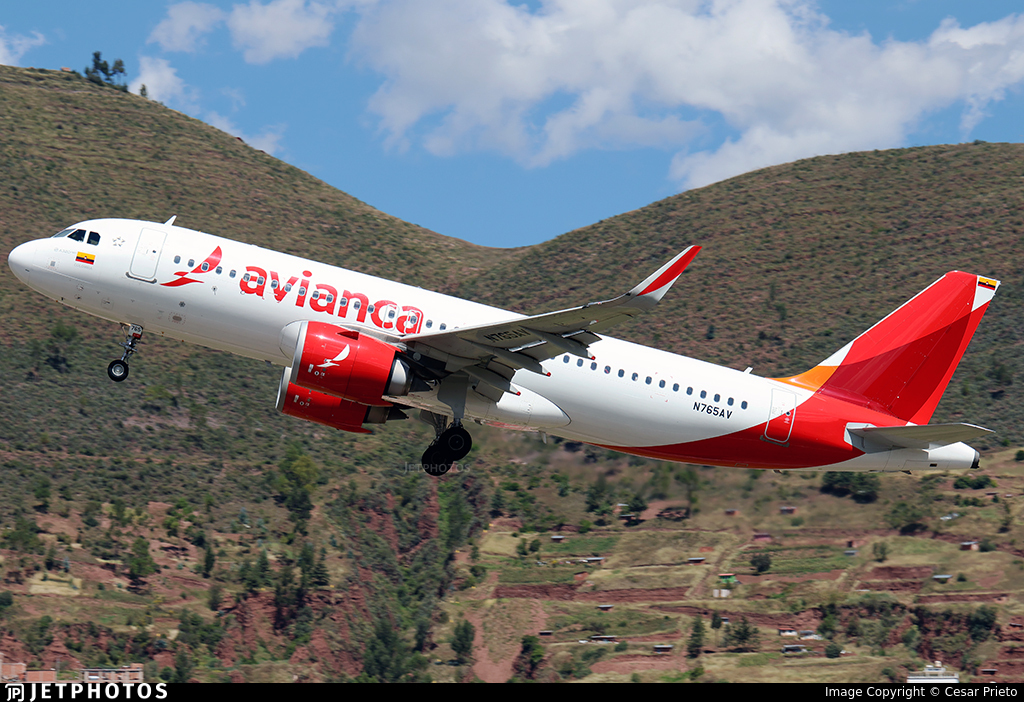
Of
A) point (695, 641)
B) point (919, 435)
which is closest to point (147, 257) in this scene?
point (919, 435)

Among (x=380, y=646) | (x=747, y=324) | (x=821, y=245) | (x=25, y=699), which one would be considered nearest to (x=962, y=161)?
(x=821, y=245)

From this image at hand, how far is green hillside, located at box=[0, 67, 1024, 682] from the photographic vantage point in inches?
2000

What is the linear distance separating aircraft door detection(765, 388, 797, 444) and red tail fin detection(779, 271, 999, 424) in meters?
1.36

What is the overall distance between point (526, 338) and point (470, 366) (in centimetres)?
220

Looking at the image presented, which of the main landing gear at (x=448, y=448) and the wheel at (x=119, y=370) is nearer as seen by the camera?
the wheel at (x=119, y=370)

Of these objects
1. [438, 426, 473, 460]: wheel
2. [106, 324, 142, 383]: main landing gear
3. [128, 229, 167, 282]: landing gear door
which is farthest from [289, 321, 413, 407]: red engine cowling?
[106, 324, 142, 383]: main landing gear

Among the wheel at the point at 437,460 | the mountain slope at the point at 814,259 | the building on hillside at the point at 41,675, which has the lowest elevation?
the building on hillside at the point at 41,675

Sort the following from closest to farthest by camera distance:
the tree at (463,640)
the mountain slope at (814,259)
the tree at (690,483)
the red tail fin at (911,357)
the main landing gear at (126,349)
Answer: the main landing gear at (126,349), the red tail fin at (911,357), the tree at (690,483), the tree at (463,640), the mountain slope at (814,259)

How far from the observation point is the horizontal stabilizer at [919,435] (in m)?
27.5

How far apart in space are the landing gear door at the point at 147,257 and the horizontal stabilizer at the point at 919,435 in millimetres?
20647

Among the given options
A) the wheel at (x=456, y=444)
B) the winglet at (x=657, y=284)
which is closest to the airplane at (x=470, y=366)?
the wheel at (x=456, y=444)

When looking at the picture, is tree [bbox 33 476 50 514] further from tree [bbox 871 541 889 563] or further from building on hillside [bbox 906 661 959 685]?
building on hillside [bbox 906 661 959 685]

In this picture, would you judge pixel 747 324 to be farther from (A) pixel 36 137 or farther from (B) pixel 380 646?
(A) pixel 36 137

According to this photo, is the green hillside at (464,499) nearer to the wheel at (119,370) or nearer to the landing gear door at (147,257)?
the wheel at (119,370)
